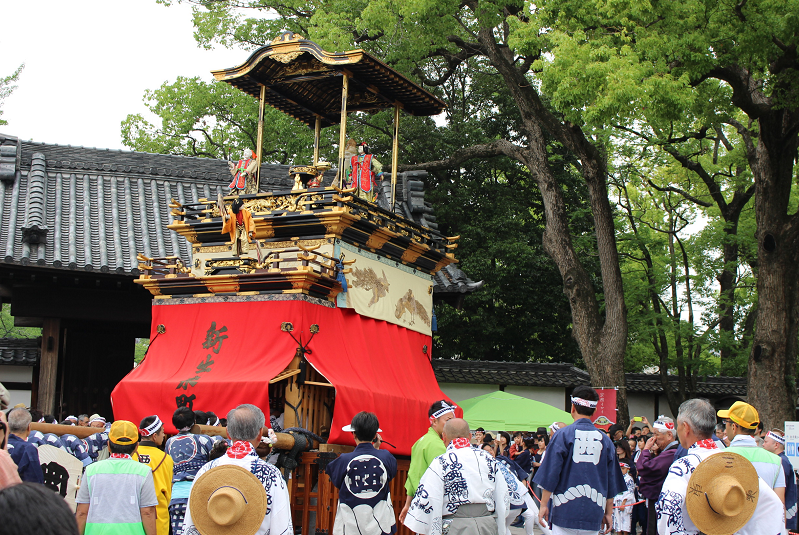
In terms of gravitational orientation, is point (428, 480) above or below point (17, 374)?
below

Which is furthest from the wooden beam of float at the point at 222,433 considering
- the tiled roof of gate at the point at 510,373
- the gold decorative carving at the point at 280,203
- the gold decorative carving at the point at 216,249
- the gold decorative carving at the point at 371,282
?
the tiled roof of gate at the point at 510,373

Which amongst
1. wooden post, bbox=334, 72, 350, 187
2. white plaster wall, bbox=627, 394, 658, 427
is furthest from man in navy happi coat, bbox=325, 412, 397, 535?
white plaster wall, bbox=627, 394, 658, 427

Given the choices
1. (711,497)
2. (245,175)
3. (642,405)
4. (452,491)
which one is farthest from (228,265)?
(642,405)

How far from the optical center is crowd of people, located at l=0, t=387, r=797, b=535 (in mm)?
4449

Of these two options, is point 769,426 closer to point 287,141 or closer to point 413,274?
point 413,274

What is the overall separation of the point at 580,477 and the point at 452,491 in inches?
42.4

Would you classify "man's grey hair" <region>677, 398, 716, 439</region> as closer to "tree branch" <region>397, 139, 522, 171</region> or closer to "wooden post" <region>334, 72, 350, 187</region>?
"wooden post" <region>334, 72, 350, 187</region>

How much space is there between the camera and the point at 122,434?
5172 mm

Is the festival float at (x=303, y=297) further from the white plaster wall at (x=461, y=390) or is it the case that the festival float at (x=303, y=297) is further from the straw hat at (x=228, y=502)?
the straw hat at (x=228, y=502)

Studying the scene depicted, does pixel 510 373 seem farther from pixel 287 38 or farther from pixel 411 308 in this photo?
pixel 287 38

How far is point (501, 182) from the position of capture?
78.7 feet

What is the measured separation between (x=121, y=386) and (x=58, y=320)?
9.26 feet

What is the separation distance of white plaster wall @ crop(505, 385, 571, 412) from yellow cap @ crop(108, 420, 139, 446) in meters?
12.5

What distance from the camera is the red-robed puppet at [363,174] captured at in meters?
12.3
